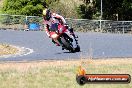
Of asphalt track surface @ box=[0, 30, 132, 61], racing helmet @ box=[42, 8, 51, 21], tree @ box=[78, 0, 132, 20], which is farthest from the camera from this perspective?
tree @ box=[78, 0, 132, 20]

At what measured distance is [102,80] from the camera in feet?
19.6

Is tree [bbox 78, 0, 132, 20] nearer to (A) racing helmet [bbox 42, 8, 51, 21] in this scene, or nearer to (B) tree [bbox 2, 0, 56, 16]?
(B) tree [bbox 2, 0, 56, 16]

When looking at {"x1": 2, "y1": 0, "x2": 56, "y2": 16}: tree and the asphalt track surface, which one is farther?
{"x1": 2, "y1": 0, "x2": 56, "y2": 16}: tree

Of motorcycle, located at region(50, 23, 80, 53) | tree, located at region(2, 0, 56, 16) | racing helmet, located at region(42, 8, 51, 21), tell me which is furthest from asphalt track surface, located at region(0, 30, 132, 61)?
tree, located at region(2, 0, 56, 16)

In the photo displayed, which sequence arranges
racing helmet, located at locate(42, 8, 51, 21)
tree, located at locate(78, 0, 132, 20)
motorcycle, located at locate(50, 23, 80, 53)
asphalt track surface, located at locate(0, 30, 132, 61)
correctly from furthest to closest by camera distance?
tree, located at locate(78, 0, 132, 20), asphalt track surface, located at locate(0, 30, 132, 61), motorcycle, located at locate(50, 23, 80, 53), racing helmet, located at locate(42, 8, 51, 21)

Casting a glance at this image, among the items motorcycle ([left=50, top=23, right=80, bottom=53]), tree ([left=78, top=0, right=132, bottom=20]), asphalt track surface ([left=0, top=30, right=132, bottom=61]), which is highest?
motorcycle ([left=50, top=23, right=80, bottom=53])

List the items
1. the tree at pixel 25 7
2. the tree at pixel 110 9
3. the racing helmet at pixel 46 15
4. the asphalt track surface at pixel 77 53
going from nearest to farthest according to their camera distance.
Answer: the racing helmet at pixel 46 15
the asphalt track surface at pixel 77 53
the tree at pixel 110 9
the tree at pixel 25 7

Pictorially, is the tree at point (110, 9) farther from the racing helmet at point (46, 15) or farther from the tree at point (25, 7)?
the racing helmet at point (46, 15)

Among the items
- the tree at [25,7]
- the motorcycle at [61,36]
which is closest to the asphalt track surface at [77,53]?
the motorcycle at [61,36]

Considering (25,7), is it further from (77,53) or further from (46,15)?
(46,15)

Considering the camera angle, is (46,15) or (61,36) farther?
(61,36)

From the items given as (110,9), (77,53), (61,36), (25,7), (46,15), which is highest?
(46,15)

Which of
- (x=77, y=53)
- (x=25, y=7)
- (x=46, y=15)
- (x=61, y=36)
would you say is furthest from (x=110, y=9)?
(x=46, y=15)

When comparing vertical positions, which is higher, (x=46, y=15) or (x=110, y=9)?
(x=46, y=15)
